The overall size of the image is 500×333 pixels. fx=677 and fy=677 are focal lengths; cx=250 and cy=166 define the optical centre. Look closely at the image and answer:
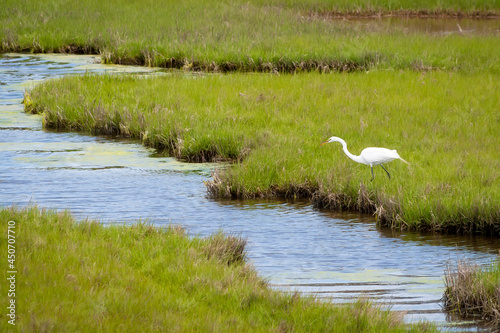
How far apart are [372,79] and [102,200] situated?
30.7ft

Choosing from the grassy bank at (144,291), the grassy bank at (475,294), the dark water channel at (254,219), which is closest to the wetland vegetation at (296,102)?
the grassy bank at (475,294)

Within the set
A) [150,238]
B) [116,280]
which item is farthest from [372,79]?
[116,280]

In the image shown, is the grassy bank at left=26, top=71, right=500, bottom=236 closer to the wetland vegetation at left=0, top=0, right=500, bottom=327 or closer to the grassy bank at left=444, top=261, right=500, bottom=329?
the wetland vegetation at left=0, top=0, right=500, bottom=327

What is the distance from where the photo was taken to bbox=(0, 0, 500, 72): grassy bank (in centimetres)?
2044

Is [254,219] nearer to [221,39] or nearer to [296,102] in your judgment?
[296,102]

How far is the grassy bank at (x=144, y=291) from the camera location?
5.12m

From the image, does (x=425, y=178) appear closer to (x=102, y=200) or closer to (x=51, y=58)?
(x=102, y=200)

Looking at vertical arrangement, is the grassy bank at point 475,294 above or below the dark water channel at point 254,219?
above

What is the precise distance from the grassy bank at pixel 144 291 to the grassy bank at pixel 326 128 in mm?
3478

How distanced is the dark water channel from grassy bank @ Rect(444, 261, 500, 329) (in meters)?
0.19

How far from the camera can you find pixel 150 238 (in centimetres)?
736

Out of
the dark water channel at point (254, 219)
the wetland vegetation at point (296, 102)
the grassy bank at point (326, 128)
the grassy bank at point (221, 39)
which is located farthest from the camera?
the grassy bank at point (221, 39)

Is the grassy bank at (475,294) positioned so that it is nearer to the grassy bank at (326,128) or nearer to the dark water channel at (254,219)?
the dark water channel at (254,219)

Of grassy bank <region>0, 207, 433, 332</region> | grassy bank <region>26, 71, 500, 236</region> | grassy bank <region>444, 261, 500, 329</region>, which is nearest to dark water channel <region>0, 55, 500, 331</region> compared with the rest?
grassy bank <region>444, 261, 500, 329</region>
